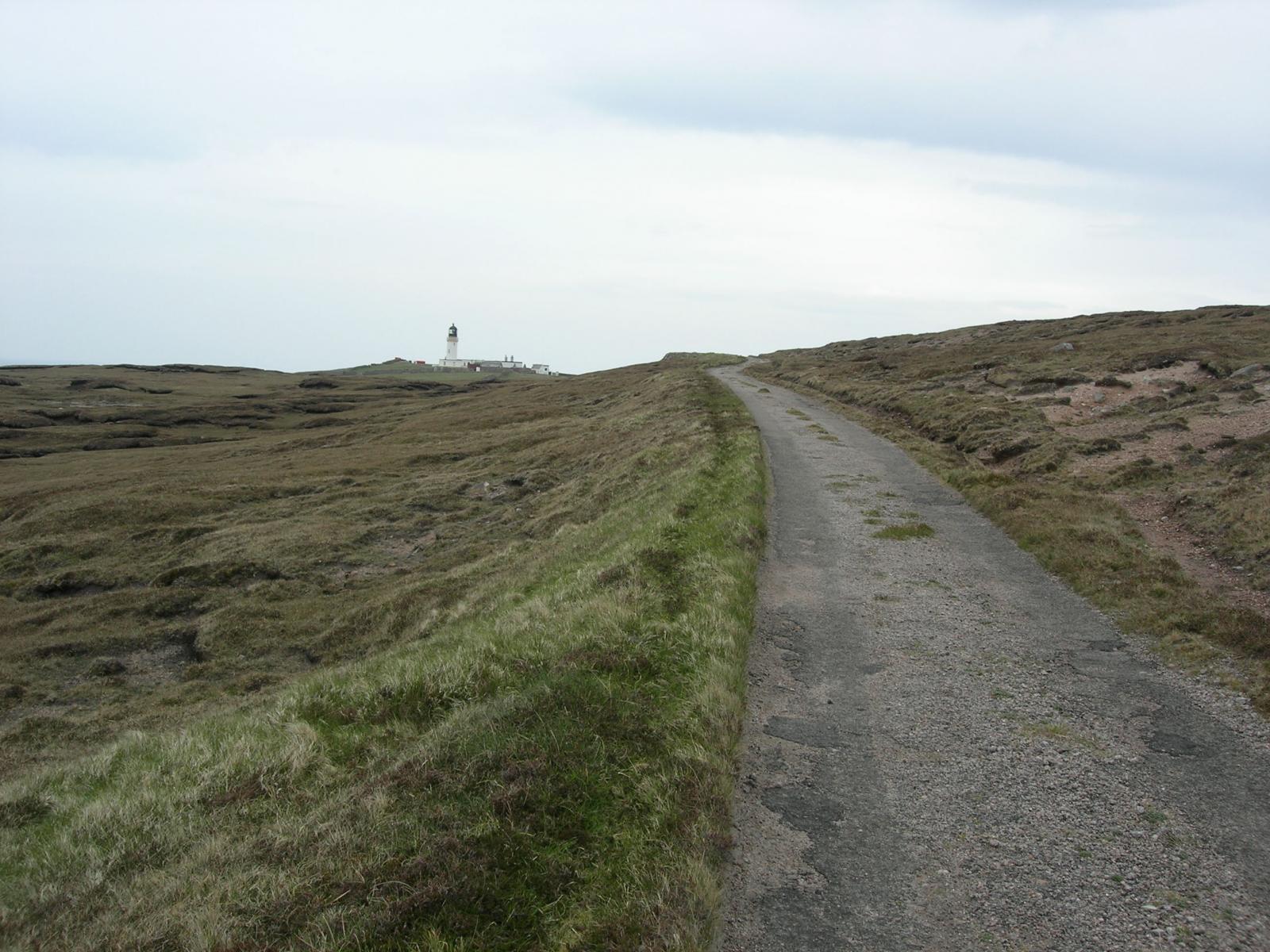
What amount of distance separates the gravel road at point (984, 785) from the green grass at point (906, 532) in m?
3.92

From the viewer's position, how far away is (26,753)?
1658 cm

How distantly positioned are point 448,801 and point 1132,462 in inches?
939

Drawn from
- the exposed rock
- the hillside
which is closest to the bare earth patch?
the hillside

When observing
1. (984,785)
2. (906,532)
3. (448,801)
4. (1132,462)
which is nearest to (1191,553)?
(906,532)

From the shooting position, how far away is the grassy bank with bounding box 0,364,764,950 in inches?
231

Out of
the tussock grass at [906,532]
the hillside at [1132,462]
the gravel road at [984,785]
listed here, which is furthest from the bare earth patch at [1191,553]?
the tussock grass at [906,532]

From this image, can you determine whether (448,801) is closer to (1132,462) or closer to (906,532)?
(906,532)

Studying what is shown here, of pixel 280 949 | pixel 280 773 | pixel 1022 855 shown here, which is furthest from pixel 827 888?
pixel 280 773

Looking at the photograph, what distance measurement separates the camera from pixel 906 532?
18.8 meters

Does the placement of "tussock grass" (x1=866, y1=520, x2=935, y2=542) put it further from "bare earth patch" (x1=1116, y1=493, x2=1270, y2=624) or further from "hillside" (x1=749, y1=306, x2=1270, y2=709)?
"bare earth patch" (x1=1116, y1=493, x2=1270, y2=624)

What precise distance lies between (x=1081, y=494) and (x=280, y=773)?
67.6 ft

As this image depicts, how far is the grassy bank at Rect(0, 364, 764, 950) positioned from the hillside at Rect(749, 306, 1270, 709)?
682 cm

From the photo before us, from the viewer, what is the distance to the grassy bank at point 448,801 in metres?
5.86

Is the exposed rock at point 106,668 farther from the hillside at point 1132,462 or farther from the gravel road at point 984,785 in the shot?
the hillside at point 1132,462
